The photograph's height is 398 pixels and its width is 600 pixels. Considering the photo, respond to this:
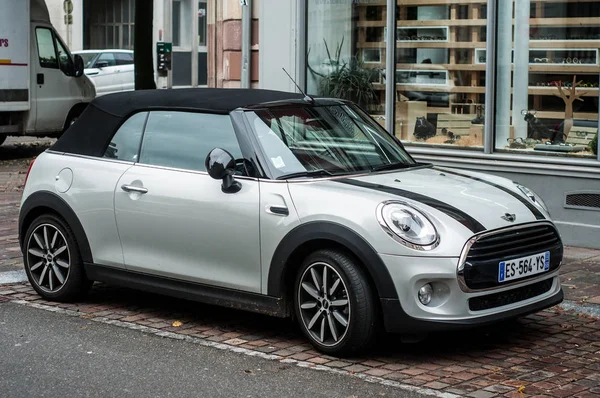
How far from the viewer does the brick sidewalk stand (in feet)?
19.4

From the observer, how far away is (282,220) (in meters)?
6.54

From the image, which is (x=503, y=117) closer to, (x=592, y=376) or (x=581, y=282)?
(x=581, y=282)

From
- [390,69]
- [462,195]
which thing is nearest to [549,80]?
[390,69]

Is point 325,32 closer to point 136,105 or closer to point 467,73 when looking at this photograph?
point 467,73

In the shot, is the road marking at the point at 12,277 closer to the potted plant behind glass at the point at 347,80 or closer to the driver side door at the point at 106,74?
the potted plant behind glass at the point at 347,80

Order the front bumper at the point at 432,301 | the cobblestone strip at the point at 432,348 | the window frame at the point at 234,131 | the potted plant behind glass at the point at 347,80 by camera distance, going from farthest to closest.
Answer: the potted plant behind glass at the point at 347,80 → the window frame at the point at 234,131 → the front bumper at the point at 432,301 → the cobblestone strip at the point at 432,348

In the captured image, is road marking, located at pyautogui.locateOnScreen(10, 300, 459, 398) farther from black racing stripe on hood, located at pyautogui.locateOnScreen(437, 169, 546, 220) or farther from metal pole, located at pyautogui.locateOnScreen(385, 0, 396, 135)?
metal pole, located at pyautogui.locateOnScreen(385, 0, 396, 135)

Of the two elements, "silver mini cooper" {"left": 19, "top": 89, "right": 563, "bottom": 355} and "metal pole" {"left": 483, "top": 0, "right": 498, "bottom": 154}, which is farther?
"metal pole" {"left": 483, "top": 0, "right": 498, "bottom": 154}

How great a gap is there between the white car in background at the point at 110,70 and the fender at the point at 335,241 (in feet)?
76.2

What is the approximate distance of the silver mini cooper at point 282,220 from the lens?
20.1ft

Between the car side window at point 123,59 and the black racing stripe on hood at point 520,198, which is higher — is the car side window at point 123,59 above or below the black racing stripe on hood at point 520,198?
above

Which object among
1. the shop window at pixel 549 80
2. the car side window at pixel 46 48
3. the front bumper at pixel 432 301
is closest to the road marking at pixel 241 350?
the front bumper at pixel 432 301

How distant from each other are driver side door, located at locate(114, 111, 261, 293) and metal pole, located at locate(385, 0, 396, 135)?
17.7 ft

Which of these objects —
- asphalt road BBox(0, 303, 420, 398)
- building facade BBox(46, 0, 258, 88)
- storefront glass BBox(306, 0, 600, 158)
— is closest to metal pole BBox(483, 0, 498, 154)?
storefront glass BBox(306, 0, 600, 158)
